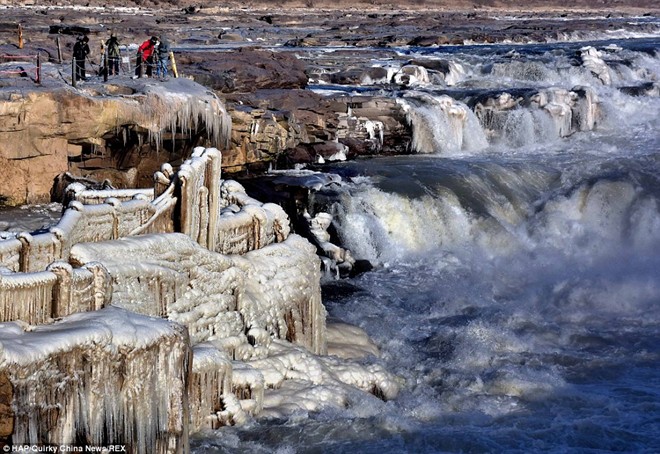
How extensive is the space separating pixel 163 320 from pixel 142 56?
12291 millimetres

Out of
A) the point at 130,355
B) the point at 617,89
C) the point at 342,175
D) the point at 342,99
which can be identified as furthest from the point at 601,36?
the point at 130,355

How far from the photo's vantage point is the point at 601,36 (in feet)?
161

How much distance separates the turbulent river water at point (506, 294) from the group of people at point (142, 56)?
4239mm

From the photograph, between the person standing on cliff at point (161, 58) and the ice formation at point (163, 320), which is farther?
the person standing on cliff at point (161, 58)

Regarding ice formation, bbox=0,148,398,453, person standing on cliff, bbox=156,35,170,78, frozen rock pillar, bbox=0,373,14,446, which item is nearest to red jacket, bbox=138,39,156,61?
person standing on cliff, bbox=156,35,170,78

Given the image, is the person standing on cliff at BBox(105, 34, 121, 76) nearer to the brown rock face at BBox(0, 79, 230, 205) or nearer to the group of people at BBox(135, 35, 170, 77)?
the group of people at BBox(135, 35, 170, 77)

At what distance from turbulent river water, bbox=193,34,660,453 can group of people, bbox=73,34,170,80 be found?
4239 mm

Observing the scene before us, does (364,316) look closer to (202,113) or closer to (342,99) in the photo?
(202,113)

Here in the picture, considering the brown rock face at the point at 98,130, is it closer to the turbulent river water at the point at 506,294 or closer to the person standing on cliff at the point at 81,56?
the person standing on cliff at the point at 81,56

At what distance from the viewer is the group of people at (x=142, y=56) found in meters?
19.7

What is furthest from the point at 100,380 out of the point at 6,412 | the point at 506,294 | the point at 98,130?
the point at 506,294

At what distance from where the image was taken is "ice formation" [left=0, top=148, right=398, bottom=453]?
7648 mm

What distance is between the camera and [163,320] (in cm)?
858

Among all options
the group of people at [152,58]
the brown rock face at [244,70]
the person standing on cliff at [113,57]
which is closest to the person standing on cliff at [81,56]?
the person standing on cliff at [113,57]
